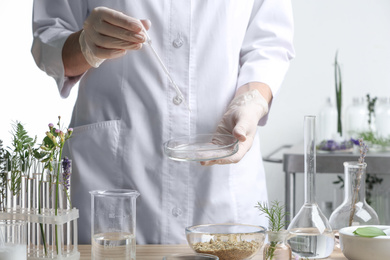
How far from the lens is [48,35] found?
→ 1329 mm

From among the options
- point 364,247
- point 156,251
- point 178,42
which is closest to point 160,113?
point 178,42

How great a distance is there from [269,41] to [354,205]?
495mm

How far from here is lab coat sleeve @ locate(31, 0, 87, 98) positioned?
4.28 feet

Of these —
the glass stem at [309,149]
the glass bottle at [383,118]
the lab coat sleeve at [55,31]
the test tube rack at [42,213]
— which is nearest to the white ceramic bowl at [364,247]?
the glass stem at [309,149]

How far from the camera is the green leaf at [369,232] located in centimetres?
102

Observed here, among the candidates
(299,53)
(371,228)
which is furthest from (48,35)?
(299,53)

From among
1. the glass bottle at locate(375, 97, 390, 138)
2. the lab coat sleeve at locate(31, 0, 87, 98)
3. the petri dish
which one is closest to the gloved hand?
the lab coat sleeve at locate(31, 0, 87, 98)

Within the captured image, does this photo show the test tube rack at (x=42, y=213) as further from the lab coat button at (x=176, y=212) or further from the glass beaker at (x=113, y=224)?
the lab coat button at (x=176, y=212)

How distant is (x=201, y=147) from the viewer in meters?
1.12

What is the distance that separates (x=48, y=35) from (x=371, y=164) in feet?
5.60

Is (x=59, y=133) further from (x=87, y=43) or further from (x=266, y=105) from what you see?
(x=266, y=105)

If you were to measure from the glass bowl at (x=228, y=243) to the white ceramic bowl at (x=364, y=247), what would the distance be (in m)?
0.16

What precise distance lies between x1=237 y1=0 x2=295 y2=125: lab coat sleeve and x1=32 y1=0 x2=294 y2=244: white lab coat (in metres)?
0.02

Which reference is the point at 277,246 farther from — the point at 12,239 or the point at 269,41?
the point at 269,41
